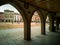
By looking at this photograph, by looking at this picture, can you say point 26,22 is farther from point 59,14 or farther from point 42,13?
point 59,14

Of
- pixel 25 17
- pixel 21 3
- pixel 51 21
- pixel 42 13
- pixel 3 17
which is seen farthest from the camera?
pixel 3 17

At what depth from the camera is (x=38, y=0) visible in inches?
254

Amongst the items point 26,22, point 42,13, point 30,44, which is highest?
point 42,13

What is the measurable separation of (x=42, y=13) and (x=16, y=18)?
1515cm

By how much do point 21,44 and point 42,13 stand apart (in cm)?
566

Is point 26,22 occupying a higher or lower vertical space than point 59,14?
lower

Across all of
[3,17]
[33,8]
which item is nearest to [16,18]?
[3,17]

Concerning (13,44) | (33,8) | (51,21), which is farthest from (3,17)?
(13,44)

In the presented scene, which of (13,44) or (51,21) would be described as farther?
(51,21)

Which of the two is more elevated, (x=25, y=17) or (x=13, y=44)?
(x=25, y=17)

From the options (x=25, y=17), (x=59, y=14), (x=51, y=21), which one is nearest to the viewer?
(x=25, y=17)

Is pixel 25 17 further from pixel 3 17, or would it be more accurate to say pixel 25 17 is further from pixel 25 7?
pixel 3 17

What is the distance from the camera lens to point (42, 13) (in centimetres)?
1102

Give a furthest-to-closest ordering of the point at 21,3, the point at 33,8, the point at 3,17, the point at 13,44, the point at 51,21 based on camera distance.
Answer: the point at 3,17, the point at 51,21, the point at 33,8, the point at 21,3, the point at 13,44
